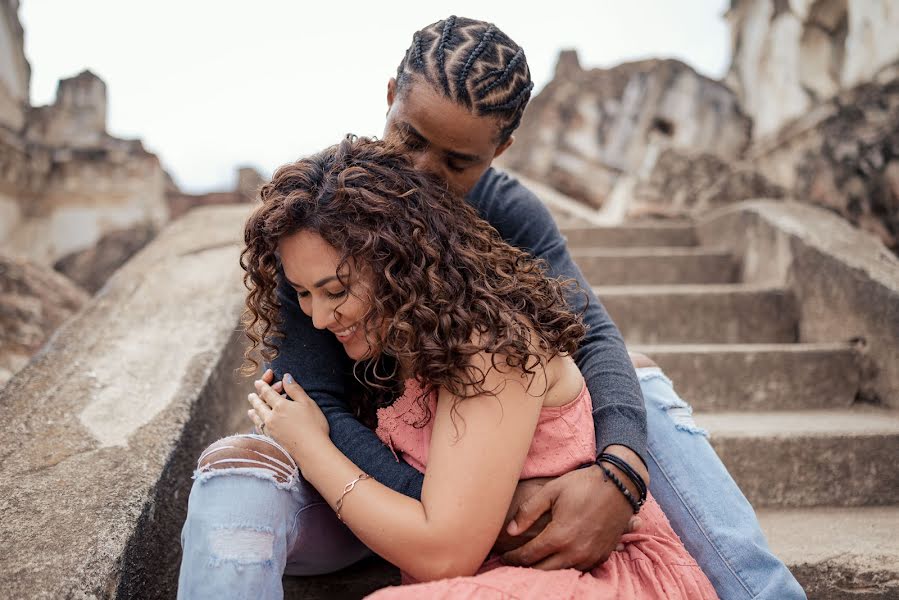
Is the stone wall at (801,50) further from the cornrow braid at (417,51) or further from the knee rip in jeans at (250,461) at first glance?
the knee rip in jeans at (250,461)

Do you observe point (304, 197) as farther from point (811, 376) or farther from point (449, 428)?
point (811, 376)

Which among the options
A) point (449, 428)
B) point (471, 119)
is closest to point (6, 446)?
point (449, 428)

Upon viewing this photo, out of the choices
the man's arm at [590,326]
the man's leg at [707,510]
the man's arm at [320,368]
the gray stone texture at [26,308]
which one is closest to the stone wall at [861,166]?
the man's arm at [590,326]

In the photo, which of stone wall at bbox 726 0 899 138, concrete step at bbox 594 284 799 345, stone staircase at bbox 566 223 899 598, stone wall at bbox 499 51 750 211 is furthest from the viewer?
stone wall at bbox 499 51 750 211

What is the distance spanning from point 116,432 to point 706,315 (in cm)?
239

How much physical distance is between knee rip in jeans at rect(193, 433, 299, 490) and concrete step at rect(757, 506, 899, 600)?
1278 millimetres

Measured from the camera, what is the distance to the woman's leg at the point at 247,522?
3.84ft

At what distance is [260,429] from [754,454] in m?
1.51

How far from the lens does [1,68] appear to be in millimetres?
4066

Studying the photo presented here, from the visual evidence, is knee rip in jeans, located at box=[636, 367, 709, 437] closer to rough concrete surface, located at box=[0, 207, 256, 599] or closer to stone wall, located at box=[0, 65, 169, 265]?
rough concrete surface, located at box=[0, 207, 256, 599]

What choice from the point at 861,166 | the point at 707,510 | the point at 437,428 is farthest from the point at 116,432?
the point at 861,166

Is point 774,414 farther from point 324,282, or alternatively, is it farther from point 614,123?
point 614,123

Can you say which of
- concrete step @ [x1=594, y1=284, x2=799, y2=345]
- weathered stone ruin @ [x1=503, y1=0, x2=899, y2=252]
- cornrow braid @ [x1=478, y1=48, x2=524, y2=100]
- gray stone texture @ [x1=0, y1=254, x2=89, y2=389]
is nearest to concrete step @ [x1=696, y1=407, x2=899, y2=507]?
concrete step @ [x1=594, y1=284, x2=799, y2=345]

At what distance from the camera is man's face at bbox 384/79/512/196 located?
163 centimetres
